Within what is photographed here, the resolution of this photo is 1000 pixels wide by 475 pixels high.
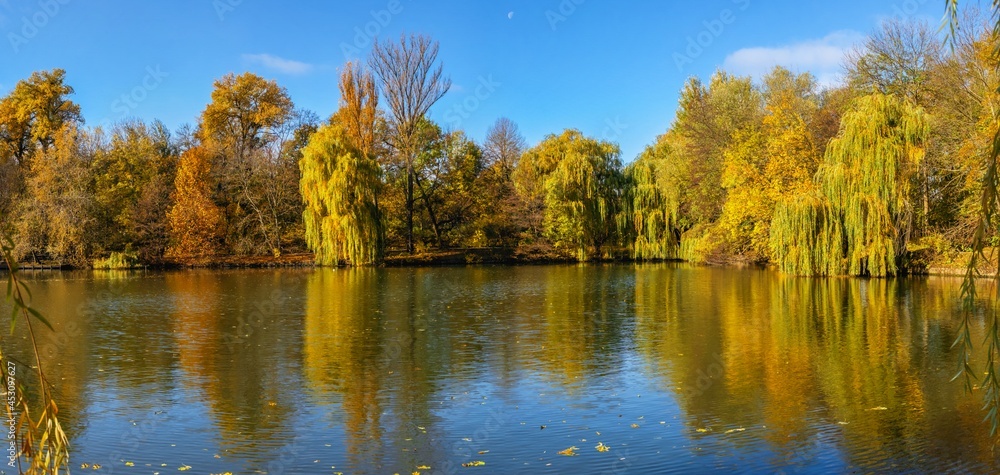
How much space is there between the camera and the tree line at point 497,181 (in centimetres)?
2620

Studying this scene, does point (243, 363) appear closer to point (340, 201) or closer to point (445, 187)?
point (340, 201)

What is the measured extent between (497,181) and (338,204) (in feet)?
48.5

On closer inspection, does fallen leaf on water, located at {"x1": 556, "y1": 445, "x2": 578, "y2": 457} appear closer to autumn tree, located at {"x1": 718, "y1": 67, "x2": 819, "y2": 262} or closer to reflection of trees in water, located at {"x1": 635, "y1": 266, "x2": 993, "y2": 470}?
reflection of trees in water, located at {"x1": 635, "y1": 266, "x2": 993, "y2": 470}

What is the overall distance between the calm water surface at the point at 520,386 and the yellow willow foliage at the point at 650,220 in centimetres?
2191

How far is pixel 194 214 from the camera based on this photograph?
41594 millimetres

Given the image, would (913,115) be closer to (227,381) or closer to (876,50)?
(876,50)

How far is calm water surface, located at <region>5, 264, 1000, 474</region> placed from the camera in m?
7.04

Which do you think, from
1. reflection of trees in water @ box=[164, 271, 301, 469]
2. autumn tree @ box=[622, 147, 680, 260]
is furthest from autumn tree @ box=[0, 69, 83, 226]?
autumn tree @ box=[622, 147, 680, 260]

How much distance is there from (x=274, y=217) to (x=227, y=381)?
35117 millimetres

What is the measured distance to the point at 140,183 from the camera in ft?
144

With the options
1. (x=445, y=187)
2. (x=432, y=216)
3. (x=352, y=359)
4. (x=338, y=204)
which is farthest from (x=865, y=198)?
(x=445, y=187)

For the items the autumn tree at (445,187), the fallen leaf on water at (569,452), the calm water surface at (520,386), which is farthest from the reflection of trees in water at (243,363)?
the autumn tree at (445,187)

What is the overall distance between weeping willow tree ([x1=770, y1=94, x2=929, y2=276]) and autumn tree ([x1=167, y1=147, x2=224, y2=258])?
29.9m

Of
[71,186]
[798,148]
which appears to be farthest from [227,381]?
→ [71,186]
